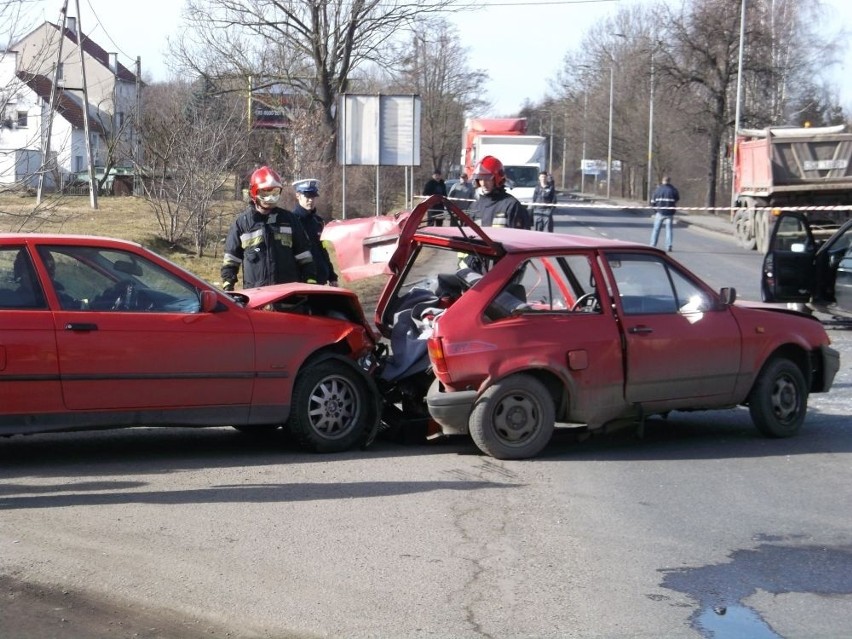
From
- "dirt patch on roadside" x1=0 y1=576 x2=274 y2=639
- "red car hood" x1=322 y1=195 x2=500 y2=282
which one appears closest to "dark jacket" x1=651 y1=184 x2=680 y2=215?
"red car hood" x1=322 y1=195 x2=500 y2=282

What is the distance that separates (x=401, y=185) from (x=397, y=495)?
37693 mm

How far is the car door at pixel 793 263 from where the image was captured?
548 inches

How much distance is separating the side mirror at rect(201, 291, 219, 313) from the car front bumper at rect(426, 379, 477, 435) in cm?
157

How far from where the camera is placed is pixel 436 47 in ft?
171

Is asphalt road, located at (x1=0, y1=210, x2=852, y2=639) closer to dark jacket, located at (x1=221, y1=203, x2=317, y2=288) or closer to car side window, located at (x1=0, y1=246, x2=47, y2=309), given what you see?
car side window, located at (x1=0, y1=246, x2=47, y2=309)

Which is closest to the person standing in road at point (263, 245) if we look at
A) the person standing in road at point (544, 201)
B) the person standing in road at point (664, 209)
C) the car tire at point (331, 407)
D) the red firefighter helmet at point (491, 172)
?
the car tire at point (331, 407)

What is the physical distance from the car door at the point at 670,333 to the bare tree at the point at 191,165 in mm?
14659

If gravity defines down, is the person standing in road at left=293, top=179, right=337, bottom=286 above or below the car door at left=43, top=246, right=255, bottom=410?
above

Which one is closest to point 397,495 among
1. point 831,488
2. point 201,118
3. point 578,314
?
point 578,314

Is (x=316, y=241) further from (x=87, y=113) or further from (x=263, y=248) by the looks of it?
(x=87, y=113)

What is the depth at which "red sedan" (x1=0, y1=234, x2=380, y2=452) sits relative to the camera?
6.80 metres

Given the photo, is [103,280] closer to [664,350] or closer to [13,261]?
[13,261]

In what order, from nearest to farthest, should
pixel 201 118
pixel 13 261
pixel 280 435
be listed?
pixel 13 261, pixel 280 435, pixel 201 118

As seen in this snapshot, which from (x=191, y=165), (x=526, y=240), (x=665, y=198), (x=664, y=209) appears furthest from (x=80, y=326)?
(x=665, y=198)
